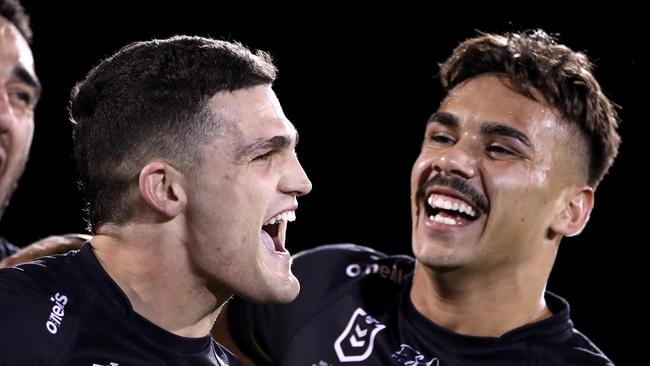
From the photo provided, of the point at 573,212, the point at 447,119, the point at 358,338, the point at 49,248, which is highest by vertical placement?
the point at 447,119

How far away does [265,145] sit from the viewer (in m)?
1.87

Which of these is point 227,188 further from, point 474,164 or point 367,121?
point 367,121

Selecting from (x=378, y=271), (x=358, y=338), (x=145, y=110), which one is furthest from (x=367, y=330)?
(x=145, y=110)

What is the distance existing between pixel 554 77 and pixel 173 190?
1.39m

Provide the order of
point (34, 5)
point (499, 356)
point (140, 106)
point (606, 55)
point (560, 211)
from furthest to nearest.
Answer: point (34, 5) → point (606, 55) → point (560, 211) → point (499, 356) → point (140, 106)

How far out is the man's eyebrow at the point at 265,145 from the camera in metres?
1.85

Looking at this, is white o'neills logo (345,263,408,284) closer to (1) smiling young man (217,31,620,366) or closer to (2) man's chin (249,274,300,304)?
(1) smiling young man (217,31,620,366)

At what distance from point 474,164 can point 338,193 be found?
191 cm

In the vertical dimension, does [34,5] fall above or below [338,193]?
above

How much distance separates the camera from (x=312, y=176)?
450 cm

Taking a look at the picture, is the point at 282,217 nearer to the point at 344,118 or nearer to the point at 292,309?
the point at 292,309

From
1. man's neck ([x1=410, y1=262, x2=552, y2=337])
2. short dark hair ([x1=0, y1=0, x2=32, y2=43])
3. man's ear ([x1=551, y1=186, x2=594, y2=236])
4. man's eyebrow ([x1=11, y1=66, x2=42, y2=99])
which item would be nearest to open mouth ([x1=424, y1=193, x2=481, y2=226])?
man's neck ([x1=410, y1=262, x2=552, y2=337])

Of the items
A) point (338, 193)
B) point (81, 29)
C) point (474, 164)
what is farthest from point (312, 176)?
point (474, 164)

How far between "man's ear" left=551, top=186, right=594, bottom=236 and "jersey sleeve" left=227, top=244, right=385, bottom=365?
60 cm
